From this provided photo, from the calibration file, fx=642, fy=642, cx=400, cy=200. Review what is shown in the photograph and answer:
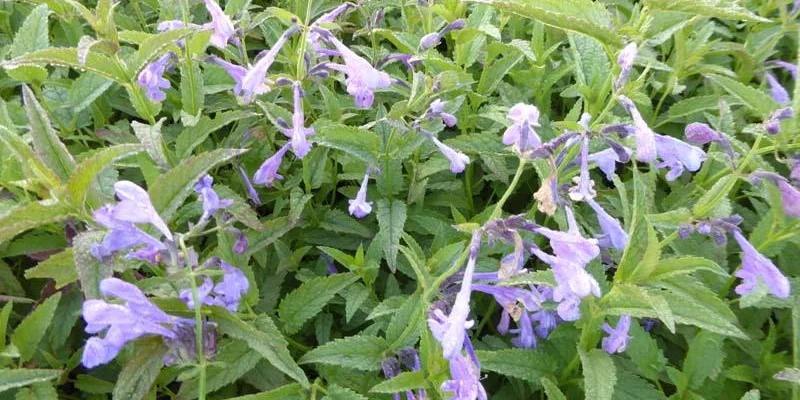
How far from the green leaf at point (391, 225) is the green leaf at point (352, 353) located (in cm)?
29

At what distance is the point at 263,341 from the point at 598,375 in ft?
3.24

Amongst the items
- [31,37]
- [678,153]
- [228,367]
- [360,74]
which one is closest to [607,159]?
[678,153]

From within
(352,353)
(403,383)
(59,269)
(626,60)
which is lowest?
(352,353)

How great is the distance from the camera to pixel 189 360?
1.68 meters

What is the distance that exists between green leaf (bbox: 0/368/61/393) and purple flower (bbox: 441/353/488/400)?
109 centimetres

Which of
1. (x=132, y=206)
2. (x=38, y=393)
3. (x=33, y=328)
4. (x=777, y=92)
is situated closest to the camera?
(x=132, y=206)

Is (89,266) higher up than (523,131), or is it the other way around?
(523,131)

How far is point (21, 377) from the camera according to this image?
1778 mm

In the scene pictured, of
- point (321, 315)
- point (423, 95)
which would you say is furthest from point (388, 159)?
point (321, 315)

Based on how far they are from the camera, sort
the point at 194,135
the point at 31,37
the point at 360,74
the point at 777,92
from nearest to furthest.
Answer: the point at 360,74
the point at 194,135
the point at 31,37
the point at 777,92

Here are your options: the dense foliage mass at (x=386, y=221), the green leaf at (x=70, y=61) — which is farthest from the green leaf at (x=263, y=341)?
the green leaf at (x=70, y=61)

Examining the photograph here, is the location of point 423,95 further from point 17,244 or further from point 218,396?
point 17,244

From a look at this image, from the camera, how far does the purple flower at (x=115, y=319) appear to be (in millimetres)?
1505

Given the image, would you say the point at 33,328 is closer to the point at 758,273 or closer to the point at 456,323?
the point at 456,323
